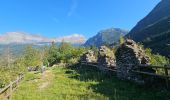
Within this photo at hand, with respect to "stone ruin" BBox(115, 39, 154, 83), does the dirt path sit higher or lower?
lower

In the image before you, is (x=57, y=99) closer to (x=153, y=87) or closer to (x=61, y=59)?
(x=153, y=87)

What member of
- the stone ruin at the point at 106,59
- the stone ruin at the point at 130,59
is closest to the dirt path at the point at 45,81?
the stone ruin at the point at 106,59

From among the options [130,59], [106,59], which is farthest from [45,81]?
[130,59]

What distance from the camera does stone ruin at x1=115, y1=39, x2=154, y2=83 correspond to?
2241 cm

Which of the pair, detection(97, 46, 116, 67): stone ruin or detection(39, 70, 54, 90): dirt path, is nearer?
detection(39, 70, 54, 90): dirt path

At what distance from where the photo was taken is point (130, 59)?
23.2 meters

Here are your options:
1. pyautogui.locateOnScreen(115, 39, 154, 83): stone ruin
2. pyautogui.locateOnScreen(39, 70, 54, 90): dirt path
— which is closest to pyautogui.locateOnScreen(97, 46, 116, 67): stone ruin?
pyautogui.locateOnScreen(115, 39, 154, 83): stone ruin

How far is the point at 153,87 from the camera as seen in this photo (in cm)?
1886

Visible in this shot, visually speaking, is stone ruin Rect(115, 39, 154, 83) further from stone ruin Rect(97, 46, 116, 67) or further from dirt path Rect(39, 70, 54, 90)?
dirt path Rect(39, 70, 54, 90)

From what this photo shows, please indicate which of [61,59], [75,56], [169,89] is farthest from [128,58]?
[61,59]

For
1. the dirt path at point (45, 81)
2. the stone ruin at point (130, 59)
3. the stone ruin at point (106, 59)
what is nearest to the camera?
the stone ruin at point (130, 59)

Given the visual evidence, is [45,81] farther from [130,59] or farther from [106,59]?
[130,59]

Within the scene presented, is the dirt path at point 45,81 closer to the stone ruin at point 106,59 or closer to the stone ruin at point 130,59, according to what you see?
the stone ruin at point 106,59

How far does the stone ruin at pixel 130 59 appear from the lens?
22406 mm
